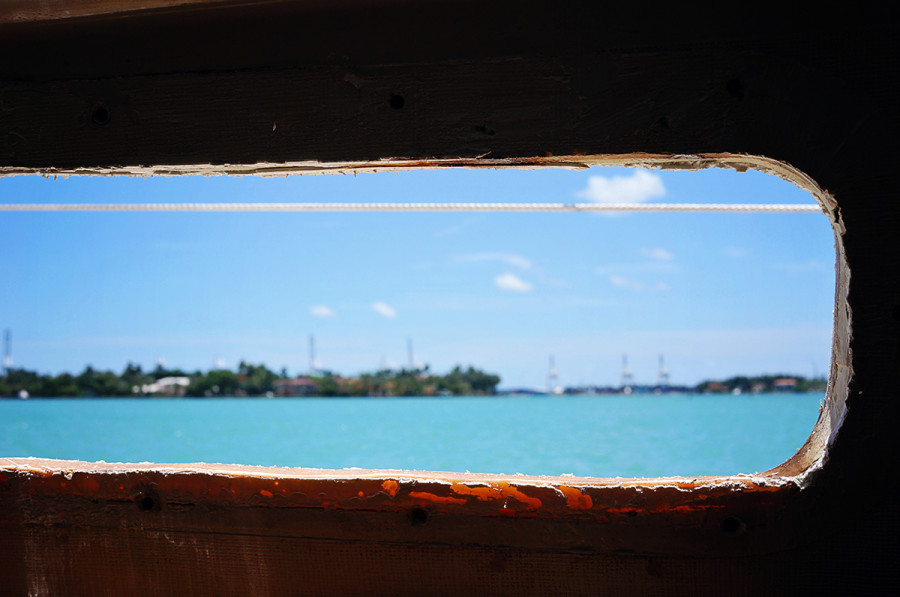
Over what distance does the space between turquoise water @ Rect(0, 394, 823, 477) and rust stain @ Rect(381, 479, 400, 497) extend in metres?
13.9

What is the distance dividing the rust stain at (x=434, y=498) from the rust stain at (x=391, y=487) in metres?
0.02

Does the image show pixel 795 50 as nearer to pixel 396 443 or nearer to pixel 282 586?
pixel 282 586

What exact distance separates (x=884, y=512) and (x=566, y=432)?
97.9ft

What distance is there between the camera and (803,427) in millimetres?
32688

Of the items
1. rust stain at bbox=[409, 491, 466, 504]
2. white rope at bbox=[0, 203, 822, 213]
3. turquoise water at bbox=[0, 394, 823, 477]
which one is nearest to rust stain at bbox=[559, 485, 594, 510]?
rust stain at bbox=[409, 491, 466, 504]

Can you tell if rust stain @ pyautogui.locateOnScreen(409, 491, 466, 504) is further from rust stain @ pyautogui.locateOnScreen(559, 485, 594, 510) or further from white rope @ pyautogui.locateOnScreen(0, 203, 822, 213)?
white rope @ pyautogui.locateOnScreen(0, 203, 822, 213)

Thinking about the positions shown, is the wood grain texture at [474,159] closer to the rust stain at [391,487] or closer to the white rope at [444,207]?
the rust stain at [391,487]

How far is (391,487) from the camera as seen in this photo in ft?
3.04

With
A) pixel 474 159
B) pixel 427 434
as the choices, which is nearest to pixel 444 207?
pixel 474 159

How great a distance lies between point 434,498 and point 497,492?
3.3 inches

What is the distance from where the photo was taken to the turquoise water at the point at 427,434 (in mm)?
22469

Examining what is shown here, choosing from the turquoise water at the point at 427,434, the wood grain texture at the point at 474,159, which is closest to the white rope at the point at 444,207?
the wood grain texture at the point at 474,159

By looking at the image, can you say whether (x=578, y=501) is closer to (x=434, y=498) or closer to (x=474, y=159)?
(x=434, y=498)

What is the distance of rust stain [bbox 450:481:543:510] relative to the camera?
901 millimetres
